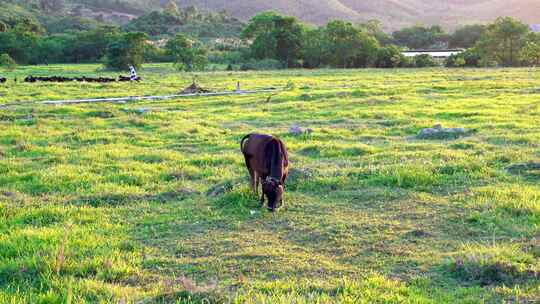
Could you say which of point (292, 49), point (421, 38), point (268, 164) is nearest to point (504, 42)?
point (292, 49)

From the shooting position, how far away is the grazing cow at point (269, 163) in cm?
881

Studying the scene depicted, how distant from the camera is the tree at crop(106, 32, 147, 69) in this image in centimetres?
5844

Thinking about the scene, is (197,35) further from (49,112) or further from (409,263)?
(409,263)

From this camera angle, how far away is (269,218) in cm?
874

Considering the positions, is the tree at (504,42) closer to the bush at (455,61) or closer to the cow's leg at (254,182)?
the bush at (455,61)

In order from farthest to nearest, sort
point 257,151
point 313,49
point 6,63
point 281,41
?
point 281,41 < point 313,49 < point 6,63 < point 257,151

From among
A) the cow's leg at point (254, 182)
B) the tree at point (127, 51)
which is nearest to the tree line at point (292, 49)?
the tree at point (127, 51)

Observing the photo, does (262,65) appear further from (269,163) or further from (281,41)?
(269,163)

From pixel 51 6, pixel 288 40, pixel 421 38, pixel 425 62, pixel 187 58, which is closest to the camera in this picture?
pixel 187 58

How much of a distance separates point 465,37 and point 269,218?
108 metres

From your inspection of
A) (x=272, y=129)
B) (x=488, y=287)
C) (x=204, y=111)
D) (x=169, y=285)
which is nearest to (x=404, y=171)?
Answer: (x=488, y=287)

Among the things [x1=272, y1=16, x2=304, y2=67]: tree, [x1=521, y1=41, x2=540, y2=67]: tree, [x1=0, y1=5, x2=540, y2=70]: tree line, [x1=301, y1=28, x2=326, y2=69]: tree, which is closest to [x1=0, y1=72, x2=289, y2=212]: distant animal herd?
[x1=0, y1=5, x2=540, y2=70]: tree line

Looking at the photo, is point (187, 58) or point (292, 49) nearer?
point (187, 58)

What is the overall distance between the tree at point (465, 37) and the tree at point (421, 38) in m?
1.99
